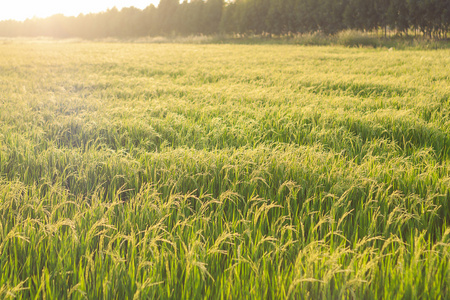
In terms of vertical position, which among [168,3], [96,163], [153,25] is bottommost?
[96,163]

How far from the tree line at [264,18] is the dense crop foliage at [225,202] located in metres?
27.8

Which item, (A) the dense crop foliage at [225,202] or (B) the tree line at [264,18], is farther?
(B) the tree line at [264,18]

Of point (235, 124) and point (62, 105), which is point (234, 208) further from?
point (62, 105)

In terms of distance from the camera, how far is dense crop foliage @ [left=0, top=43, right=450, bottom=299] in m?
1.32

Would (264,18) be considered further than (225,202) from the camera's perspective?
Yes

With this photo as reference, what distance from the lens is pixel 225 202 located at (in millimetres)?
2074

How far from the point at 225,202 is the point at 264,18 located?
45.5 meters

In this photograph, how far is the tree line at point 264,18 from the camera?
2748cm

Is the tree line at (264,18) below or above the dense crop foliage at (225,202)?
above

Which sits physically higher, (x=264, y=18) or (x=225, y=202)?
(x=264, y=18)

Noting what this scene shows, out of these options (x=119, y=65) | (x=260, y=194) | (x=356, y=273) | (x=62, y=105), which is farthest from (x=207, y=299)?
(x=119, y=65)

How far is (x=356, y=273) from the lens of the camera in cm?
135

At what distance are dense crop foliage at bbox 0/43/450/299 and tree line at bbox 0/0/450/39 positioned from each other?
2785 cm

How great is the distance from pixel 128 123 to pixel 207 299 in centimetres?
296
